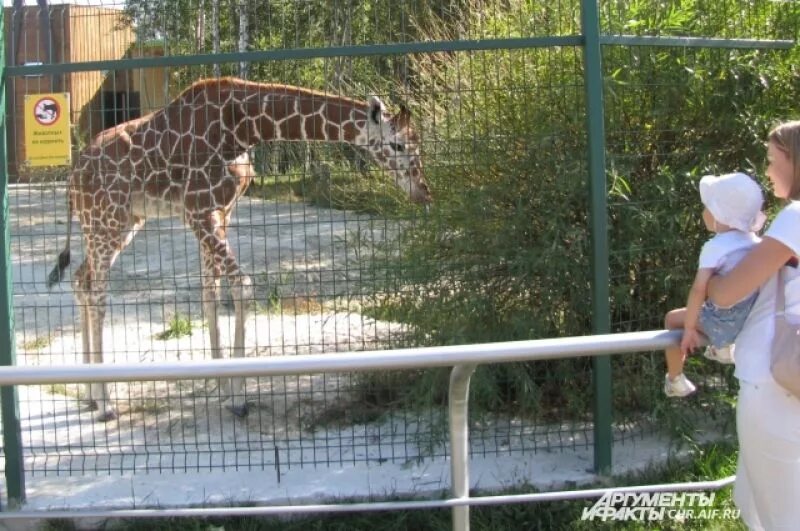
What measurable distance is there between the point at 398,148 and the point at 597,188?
5.08 feet

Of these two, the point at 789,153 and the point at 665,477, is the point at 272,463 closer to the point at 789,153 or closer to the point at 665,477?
the point at 665,477

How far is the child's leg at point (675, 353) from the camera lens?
9.48ft

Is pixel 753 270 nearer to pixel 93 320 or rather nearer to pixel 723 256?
pixel 723 256

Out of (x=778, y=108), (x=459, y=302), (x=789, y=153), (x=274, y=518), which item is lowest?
(x=274, y=518)

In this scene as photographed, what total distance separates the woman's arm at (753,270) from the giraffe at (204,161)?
10.9 feet

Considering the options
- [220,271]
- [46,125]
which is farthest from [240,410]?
[46,125]

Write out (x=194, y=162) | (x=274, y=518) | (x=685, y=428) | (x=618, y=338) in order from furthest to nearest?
(x=194, y=162), (x=685, y=428), (x=274, y=518), (x=618, y=338)

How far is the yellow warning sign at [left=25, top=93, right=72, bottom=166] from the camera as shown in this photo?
16.0 ft

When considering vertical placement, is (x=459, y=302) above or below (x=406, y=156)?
below

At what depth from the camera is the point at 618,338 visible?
2.71m

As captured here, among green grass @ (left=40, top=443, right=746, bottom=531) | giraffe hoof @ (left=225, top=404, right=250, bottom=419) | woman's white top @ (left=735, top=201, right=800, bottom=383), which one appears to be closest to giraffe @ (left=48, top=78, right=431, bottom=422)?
giraffe hoof @ (left=225, top=404, right=250, bottom=419)

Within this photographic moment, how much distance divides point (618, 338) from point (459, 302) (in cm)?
279

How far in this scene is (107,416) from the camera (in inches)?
245

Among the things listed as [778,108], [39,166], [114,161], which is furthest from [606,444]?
[114,161]
